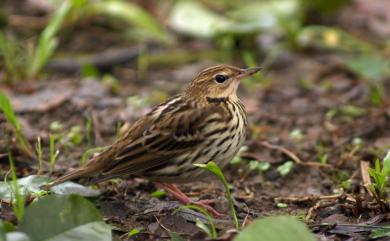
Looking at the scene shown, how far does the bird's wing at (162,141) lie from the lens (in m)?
5.09

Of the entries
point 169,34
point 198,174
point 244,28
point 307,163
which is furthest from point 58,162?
point 169,34

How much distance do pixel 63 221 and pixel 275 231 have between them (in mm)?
1104

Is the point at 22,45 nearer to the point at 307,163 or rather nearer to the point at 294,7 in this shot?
the point at 294,7

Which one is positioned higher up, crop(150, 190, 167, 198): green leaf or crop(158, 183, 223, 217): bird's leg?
crop(158, 183, 223, 217): bird's leg

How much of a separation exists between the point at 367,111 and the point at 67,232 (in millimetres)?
3968

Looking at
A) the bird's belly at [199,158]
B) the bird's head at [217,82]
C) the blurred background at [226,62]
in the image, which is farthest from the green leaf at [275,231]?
the bird's head at [217,82]

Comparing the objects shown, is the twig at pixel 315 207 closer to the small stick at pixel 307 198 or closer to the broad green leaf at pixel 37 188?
the small stick at pixel 307 198

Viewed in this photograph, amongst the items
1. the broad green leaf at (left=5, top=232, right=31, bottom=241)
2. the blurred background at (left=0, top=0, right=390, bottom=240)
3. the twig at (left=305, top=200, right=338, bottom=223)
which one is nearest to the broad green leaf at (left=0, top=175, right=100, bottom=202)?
the blurred background at (left=0, top=0, right=390, bottom=240)

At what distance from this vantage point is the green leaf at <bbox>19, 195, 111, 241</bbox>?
4000mm

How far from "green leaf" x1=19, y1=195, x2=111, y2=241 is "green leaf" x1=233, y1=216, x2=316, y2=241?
830mm

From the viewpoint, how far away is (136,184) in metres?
5.59

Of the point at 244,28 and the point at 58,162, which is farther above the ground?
the point at 244,28

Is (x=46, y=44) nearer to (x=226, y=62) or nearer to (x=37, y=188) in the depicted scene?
(x=226, y=62)

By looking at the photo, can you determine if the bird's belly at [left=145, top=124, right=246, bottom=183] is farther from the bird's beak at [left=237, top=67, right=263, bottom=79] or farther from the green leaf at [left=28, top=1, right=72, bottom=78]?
the green leaf at [left=28, top=1, right=72, bottom=78]
